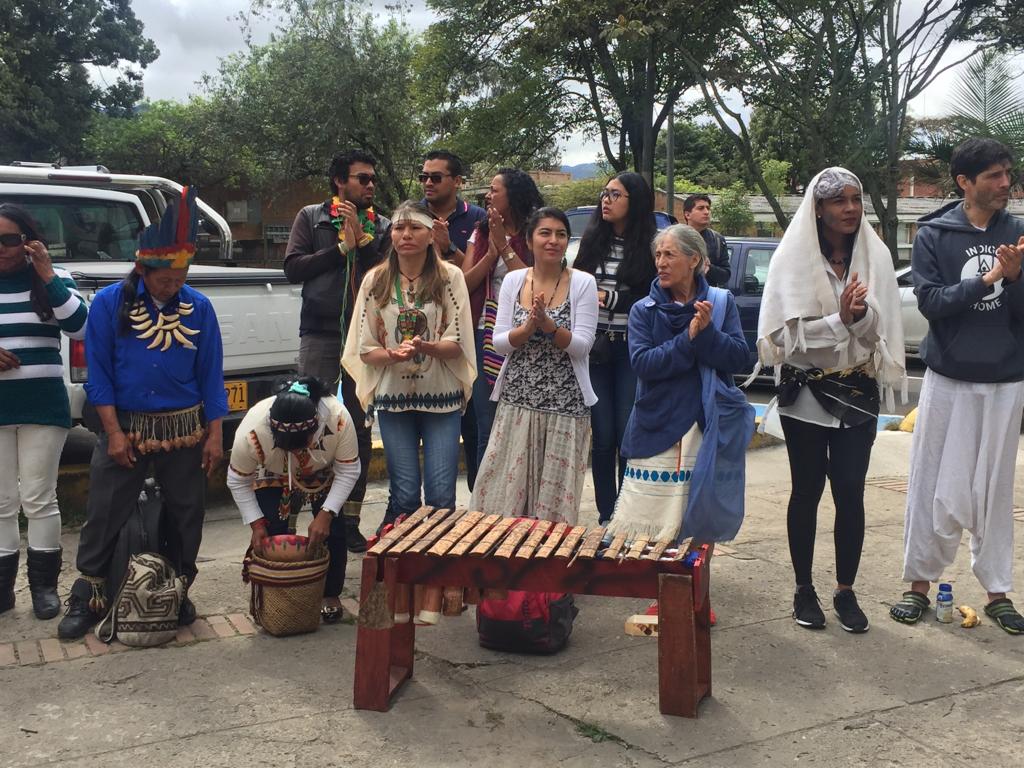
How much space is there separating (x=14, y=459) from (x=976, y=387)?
13.9 feet

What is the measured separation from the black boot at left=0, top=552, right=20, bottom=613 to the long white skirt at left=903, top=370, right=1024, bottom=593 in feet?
13.1

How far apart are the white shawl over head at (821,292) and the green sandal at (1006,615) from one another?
1.03 metres

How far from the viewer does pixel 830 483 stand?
15.6 ft

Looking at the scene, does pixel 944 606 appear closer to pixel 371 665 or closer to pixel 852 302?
pixel 852 302

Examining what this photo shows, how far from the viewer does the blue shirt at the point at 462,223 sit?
5.83m

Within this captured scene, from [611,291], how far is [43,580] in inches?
113

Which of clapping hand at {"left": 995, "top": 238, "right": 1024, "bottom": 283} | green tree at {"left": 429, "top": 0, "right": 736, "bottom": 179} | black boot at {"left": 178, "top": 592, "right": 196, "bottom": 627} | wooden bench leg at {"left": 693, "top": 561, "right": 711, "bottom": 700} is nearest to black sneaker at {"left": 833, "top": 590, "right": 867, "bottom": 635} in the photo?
wooden bench leg at {"left": 693, "top": 561, "right": 711, "bottom": 700}

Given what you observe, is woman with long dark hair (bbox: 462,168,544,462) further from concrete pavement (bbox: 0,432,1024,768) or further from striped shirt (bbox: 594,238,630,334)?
concrete pavement (bbox: 0,432,1024,768)

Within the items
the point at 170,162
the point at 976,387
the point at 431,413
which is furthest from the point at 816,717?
the point at 170,162

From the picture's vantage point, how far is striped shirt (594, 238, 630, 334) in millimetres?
5137

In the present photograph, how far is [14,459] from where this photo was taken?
4.82 meters

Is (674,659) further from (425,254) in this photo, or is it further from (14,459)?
(14,459)

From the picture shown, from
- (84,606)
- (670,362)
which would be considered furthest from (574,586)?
(84,606)

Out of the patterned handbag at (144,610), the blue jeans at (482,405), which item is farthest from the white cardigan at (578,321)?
the patterned handbag at (144,610)
